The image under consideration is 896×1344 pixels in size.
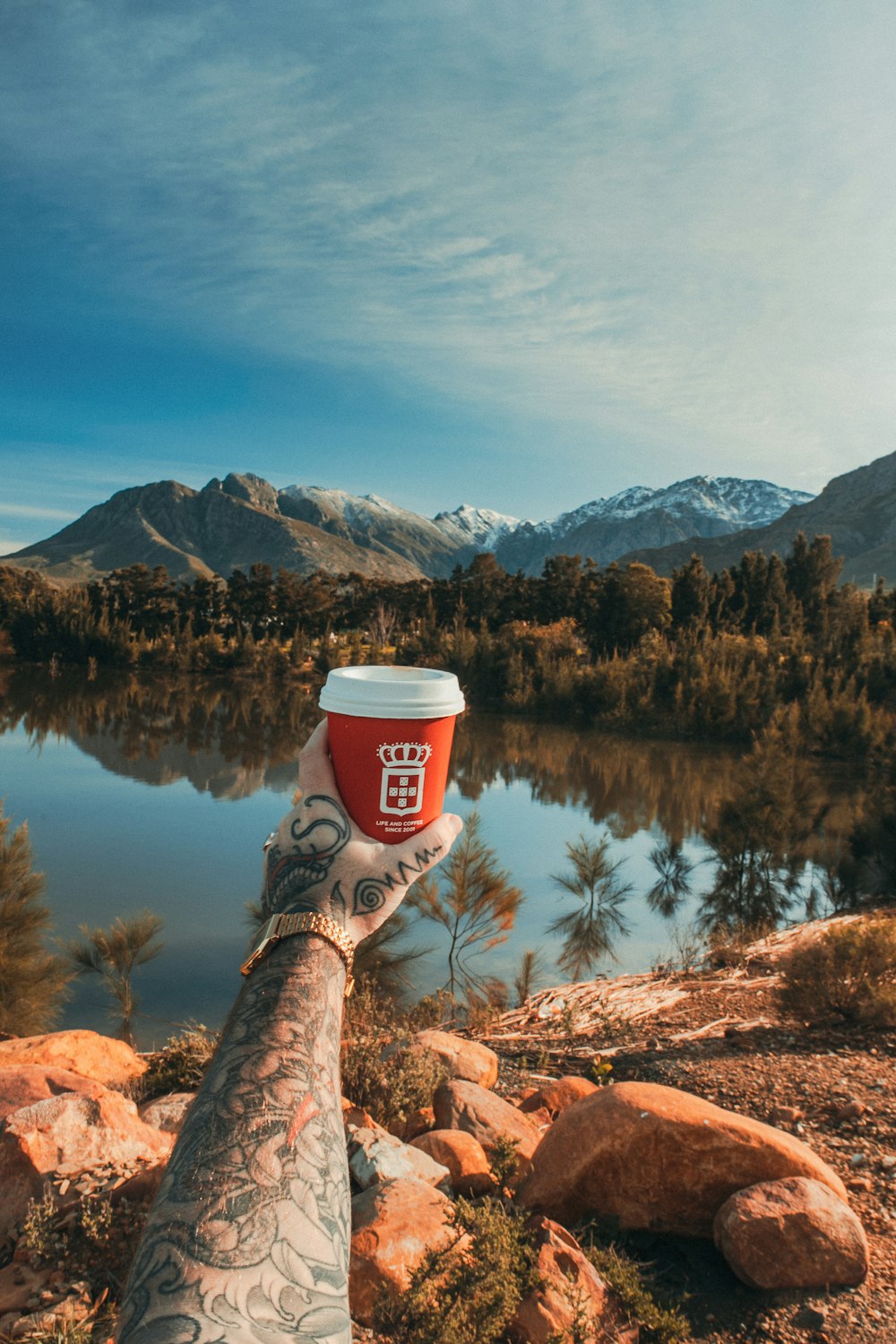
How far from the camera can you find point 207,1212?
831 millimetres

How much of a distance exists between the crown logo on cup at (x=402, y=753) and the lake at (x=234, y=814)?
4854 mm

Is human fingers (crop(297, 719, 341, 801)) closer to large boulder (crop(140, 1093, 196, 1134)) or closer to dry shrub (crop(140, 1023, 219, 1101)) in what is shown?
large boulder (crop(140, 1093, 196, 1134))

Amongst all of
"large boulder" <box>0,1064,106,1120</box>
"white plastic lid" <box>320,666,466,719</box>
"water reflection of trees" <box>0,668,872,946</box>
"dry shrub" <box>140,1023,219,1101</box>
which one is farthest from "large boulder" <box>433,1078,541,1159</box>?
"water reflection of trees" <box>0,668,872,946</box>

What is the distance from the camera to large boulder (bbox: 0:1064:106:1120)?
2619 mm

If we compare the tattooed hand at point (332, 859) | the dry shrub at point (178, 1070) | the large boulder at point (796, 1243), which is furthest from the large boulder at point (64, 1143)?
the large boulder at point (796, 1243)

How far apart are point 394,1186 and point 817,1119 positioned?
2097 millimetres

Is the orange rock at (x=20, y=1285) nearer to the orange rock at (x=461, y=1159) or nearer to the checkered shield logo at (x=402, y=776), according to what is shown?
the orange rock at (x=461, y=1159)

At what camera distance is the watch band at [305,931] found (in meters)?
1.26

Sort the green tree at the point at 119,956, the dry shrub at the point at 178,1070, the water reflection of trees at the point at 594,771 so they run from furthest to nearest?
the water reflection of trees at the point at 594,771, the green tree at the point at 119,956, the dry shrub at the point at 178,1070

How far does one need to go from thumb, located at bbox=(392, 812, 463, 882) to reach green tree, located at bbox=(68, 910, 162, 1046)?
4963mm

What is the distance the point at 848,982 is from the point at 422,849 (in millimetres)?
3954

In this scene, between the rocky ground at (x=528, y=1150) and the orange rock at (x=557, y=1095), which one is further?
the orange rock at (x=557, y=1095)

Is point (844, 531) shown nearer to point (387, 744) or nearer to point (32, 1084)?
point (32, 1084)

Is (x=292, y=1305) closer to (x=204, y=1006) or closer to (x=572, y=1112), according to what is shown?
(x=572, y=1112)
